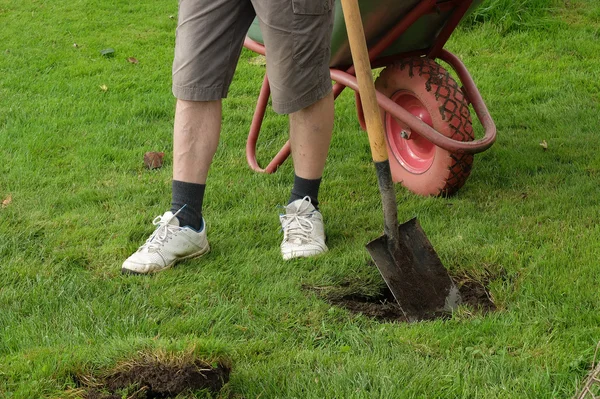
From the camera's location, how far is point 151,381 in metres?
2.08

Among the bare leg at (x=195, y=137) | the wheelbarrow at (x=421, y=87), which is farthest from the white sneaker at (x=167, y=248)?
the wheelbarrow at (x=421, y=87)

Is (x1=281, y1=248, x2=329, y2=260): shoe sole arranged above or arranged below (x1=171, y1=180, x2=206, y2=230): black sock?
below

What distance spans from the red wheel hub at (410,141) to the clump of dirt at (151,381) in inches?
77.7

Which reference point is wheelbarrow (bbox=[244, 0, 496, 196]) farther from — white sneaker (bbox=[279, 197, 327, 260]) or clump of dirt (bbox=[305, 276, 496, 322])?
clump of dirt (bbox=[305, 276, 496, 322])

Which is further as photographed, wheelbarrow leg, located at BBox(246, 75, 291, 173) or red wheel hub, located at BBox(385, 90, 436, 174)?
wheelbarrow leg, located at BBox(246, 75, 291, 173)

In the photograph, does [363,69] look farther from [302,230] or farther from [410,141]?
[410,141]

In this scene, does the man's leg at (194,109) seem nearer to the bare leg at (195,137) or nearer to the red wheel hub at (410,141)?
the bare leg at (195,137)

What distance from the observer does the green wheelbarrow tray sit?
353cm

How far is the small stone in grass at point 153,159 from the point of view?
424cm

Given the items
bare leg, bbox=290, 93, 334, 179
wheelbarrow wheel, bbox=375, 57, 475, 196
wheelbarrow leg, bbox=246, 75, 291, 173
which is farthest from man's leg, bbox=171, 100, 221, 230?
wheelbarrow wheel, bbox=375, 57, 475, 196

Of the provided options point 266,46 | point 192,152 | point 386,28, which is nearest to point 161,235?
point 192,152

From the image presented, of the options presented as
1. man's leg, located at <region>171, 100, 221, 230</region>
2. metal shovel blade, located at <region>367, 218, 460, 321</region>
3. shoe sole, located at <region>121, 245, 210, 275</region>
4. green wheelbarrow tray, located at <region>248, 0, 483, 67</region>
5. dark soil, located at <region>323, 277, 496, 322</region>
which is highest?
green wheelbarrow tray, located at <region>248, 0, 483, 67</region>

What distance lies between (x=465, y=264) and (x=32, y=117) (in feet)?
9.87

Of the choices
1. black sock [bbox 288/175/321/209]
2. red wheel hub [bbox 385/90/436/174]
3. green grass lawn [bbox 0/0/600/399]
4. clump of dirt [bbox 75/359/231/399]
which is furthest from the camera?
red wheel hub [bbox 385/90/436/174]
